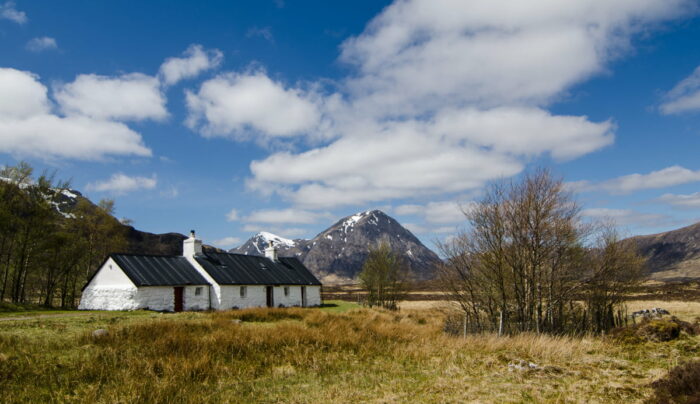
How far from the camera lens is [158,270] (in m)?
33.6

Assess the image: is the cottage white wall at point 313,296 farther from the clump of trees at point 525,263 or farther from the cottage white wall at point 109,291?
the clump of trees at point 525,263

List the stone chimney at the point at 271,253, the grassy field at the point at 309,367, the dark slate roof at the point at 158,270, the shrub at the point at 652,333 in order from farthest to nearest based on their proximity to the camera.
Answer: the stone chimney at the point at 271,253 → the dark slate roof at the point at 158,270 → the shrub at the point at 652,333 → the grassy field at the point at 309,367

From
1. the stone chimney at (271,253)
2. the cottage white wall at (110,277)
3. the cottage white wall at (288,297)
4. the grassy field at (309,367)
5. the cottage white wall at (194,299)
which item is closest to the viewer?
the grassy field at (309,367)

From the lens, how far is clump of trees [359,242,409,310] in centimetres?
4294

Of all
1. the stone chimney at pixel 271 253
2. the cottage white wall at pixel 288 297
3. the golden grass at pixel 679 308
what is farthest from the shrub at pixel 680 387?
the stone chimney at pixel 271 253

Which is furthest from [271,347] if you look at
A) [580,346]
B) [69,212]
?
[69,212]

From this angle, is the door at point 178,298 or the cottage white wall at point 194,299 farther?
the cottage white wall at point 194,299

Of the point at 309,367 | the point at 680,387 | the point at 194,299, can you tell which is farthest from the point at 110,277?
the point at 680,387

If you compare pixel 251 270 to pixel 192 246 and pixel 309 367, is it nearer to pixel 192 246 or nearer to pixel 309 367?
pixel 192 246

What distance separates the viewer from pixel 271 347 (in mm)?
13000

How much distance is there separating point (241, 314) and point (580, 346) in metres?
16.7

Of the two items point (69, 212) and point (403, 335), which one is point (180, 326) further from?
point (69, 212)

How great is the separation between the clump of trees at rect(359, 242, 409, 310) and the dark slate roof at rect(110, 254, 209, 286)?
52.2 feet

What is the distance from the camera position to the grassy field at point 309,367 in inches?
325
